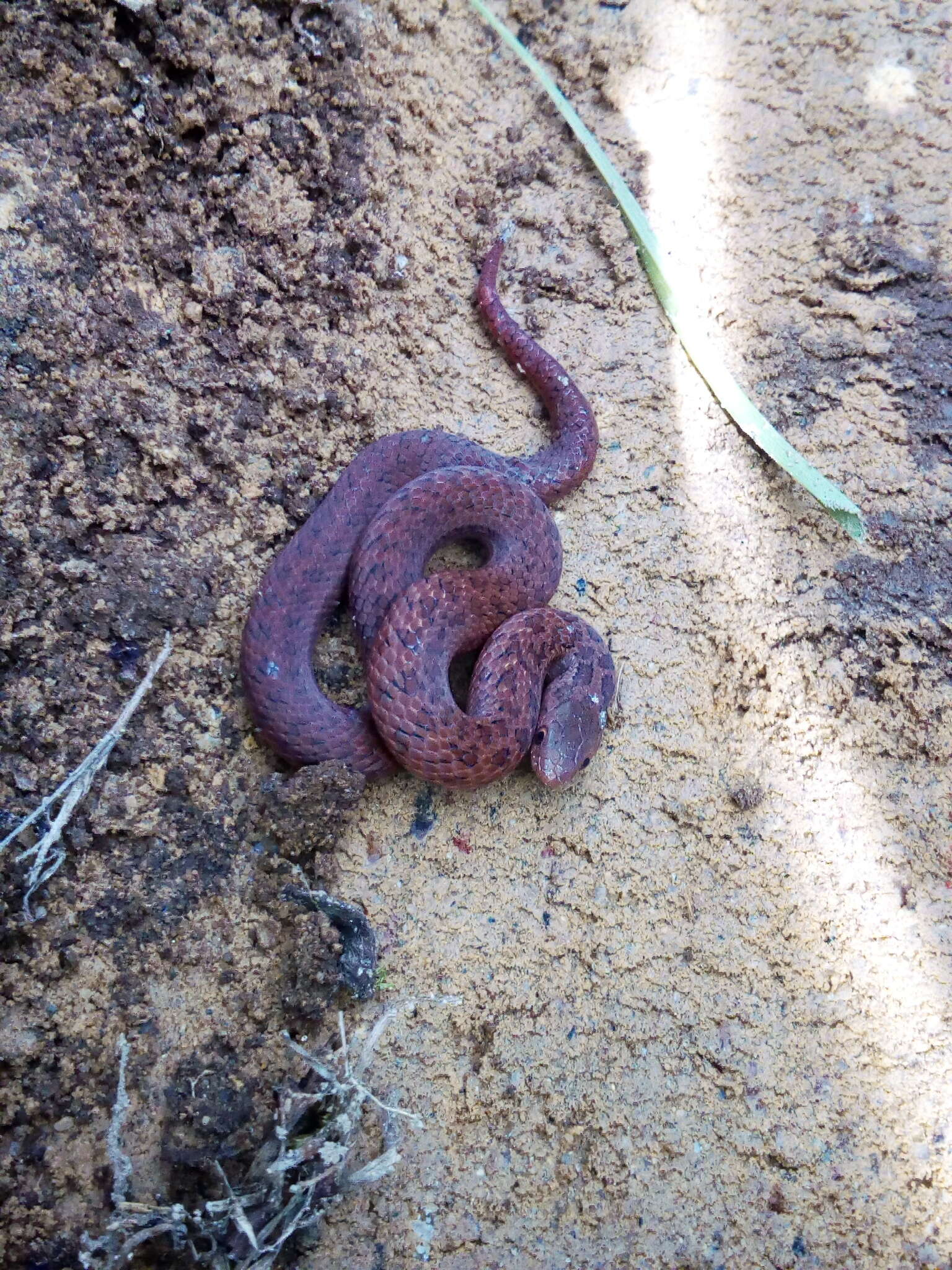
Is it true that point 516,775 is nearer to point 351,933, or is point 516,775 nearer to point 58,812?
point 351,933

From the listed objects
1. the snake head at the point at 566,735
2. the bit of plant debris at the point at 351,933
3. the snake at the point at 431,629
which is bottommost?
the bit of plant debris at the point at 351,933

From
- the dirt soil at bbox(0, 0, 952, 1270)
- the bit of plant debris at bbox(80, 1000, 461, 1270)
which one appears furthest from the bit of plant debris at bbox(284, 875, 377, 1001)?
the bit of plant debris at bbox(80, 1000, 461, 1270)

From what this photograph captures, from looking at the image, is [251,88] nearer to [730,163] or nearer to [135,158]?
[135,158]

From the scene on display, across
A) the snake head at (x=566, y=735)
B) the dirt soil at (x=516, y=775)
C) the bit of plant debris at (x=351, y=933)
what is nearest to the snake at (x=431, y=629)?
the snake head at (x=566, y=735)

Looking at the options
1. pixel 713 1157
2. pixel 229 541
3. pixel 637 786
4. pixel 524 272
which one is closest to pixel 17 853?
pixel 229 541

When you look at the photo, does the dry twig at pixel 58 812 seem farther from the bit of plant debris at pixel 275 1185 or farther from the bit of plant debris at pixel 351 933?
the bit of plant debris at pixel 351 933

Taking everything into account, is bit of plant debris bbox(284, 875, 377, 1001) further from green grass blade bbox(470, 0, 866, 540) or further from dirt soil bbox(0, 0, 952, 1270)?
green grass blade bbox(470, 0, 866, 540)

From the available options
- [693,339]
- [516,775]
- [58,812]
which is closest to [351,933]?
[516,775]
